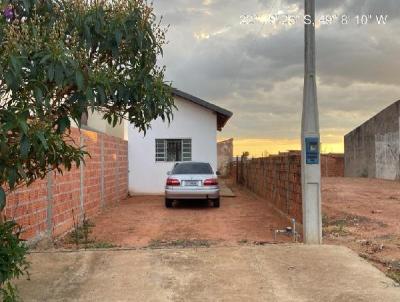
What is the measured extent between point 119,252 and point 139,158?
1449cm


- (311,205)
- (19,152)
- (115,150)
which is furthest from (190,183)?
(19,152)

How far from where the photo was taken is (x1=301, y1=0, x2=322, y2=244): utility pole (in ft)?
29.5

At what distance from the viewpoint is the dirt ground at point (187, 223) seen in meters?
10.8

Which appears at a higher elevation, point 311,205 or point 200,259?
point 311,205

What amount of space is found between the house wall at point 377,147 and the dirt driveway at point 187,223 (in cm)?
1643

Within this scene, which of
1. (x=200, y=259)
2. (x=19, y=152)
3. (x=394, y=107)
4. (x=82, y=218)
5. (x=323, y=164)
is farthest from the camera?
(x=323, y=164)

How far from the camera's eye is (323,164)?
4569 centimetres

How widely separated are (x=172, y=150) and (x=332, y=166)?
1064 inches

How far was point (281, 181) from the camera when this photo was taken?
45.3 ft

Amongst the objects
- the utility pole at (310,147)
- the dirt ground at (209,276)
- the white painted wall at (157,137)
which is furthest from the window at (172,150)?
the dirt ground at (209,276)

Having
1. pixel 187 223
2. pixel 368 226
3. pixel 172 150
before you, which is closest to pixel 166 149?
pixel 172 150

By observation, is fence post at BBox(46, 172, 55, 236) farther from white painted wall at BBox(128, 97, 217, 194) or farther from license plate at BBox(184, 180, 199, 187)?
white painted wall at BBox(128, 97, 217, 194)

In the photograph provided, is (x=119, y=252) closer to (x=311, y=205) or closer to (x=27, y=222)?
(x=27, y=222)

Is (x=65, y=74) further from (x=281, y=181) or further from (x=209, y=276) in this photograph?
(x=281, y=181)
